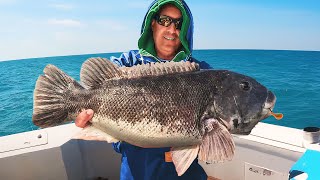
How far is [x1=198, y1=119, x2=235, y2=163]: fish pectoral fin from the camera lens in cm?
204

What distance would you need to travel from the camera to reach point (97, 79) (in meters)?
2.29

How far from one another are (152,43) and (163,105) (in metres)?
A: 1.27

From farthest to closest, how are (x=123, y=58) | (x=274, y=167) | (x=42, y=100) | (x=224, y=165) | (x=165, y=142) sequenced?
(x=224, y=165) < (x=274, y=167) < (x=123, y=58) < (x=42, y=100) < (x=165, y=142)

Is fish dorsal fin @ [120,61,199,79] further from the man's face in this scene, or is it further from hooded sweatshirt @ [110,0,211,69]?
the man's face

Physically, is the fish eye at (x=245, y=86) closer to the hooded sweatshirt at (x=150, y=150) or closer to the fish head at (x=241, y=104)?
the fish head at (x=241, y=104)

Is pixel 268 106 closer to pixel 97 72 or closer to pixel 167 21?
pixel 97 72

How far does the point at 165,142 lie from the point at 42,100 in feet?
3.12

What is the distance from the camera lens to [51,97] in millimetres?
2262

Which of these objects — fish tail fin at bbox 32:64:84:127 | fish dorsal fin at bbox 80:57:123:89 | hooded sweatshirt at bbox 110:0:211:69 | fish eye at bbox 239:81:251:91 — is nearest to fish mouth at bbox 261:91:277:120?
fish eye at bbox 239:81:251:91

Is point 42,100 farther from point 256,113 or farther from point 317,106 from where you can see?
point 317,106

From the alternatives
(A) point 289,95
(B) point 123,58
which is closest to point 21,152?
(B) point 123,58

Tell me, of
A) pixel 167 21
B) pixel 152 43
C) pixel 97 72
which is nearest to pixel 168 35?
pixel 167 21

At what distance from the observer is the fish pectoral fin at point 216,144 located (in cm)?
204

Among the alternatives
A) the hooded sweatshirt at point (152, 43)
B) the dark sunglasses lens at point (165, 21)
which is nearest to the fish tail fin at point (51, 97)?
the hooded sweatshirt at point (152, 43)
